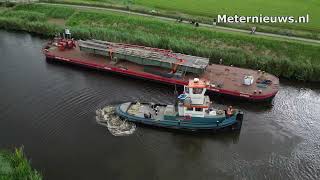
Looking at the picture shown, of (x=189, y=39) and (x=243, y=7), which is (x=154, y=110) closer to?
(x=189, y=39)

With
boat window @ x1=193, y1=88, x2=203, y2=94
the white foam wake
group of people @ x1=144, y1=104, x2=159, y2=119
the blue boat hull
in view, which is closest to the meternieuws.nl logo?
group of people @ x1=144, y1=104, x2=159, y2=119

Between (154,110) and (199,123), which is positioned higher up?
(154,110)

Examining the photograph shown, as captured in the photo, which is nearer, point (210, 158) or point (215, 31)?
point (210, 158)

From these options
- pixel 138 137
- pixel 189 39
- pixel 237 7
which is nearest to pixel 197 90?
pixel 138 137

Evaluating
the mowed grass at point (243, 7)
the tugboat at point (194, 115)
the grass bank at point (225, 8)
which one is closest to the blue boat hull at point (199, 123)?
the tugboat at point (194, 115)

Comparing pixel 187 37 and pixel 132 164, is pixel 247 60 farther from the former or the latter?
pixel 132 164

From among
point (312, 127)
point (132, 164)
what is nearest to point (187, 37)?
point (312, 127)

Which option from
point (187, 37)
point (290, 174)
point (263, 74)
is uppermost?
point (187, 37)
